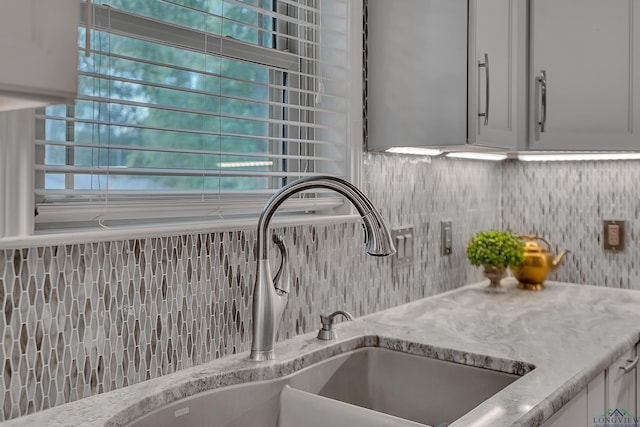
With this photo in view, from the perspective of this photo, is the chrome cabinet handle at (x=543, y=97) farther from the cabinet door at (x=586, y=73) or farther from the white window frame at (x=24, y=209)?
the white window frame at (x=24, y=209)

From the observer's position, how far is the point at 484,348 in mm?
1429

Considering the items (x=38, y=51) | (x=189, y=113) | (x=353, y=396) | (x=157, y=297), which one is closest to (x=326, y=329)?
(x=353, y=396)

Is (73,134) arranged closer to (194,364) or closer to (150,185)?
(150,185)

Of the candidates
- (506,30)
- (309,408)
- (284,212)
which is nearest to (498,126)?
(506,30)

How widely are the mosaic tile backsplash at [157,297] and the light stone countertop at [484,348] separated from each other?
0.04 metres

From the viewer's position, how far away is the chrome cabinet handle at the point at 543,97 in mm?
1978

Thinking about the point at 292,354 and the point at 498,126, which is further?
the point at 498,126

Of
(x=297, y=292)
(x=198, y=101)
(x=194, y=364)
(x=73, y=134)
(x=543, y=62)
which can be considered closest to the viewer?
(x=73, y=134)

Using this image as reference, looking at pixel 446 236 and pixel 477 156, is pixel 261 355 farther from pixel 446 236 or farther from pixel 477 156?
pixel 477 156

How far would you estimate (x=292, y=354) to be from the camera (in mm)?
1361

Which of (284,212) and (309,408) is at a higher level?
(284,212)

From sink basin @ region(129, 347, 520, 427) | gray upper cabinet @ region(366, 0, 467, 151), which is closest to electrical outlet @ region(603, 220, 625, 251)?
gray upper cabinet @ region(366, 0, 467, 151)

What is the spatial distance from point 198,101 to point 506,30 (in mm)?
1012

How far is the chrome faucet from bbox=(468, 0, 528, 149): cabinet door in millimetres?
520
